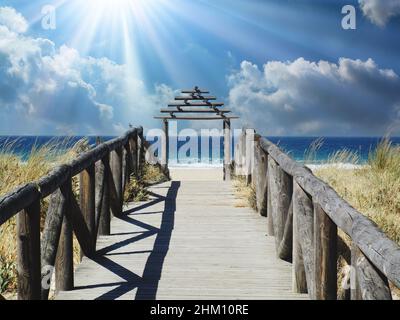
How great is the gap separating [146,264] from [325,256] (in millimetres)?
2394

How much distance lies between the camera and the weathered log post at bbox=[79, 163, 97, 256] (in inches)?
245

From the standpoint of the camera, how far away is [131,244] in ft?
23.0

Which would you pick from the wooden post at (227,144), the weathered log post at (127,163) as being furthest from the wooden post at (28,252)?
the wooden post at (227,144)

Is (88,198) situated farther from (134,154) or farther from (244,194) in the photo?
(134,154)

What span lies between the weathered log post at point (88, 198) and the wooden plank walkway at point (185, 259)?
36 centimetres

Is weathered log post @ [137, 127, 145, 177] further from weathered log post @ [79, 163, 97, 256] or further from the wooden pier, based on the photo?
weathered log post @ [79, 163, 97, 256]

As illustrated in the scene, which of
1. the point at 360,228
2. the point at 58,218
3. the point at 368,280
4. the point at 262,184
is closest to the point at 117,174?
the point at 262,184

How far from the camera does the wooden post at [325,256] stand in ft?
13.8

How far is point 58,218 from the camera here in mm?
4734

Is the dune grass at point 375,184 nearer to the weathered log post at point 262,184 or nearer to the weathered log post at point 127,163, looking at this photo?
the weathered log post at point 262,184

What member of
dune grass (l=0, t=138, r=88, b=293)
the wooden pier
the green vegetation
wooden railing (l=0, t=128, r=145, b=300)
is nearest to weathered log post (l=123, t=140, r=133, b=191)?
the green vegetation
